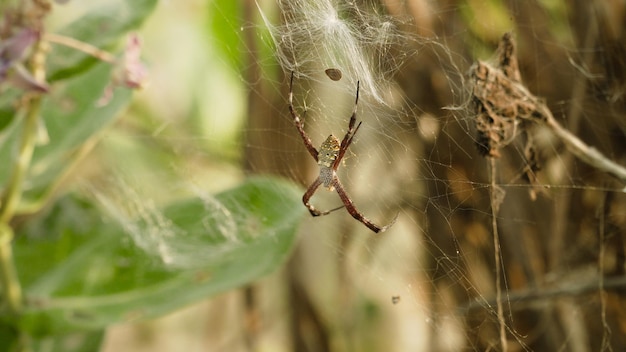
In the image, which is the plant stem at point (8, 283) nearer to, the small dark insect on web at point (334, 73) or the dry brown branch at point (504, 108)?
the small dark insect on web at point (334, 73)

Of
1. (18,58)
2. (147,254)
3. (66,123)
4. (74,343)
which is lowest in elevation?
(74,343)

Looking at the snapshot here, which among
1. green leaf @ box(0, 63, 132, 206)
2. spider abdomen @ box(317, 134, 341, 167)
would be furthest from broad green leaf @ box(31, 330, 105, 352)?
spider abdomen @ box(317, 134, 341, 167)

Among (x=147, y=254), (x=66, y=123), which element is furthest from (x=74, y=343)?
(x=66, y=123)

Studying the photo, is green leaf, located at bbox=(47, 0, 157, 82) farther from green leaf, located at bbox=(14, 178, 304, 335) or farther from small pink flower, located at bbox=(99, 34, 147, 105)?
green leaf, located at bbox=(14, 178, 304, 335)

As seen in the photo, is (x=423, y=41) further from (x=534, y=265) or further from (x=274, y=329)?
(x=274, y=329)

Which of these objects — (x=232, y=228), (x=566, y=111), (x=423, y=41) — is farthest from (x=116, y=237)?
(x=566, y=111)

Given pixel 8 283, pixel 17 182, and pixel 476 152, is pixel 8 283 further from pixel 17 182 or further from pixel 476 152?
pixel 476 152

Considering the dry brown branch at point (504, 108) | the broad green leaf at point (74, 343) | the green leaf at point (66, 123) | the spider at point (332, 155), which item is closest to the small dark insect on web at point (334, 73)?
the spider at point (332, 155)
